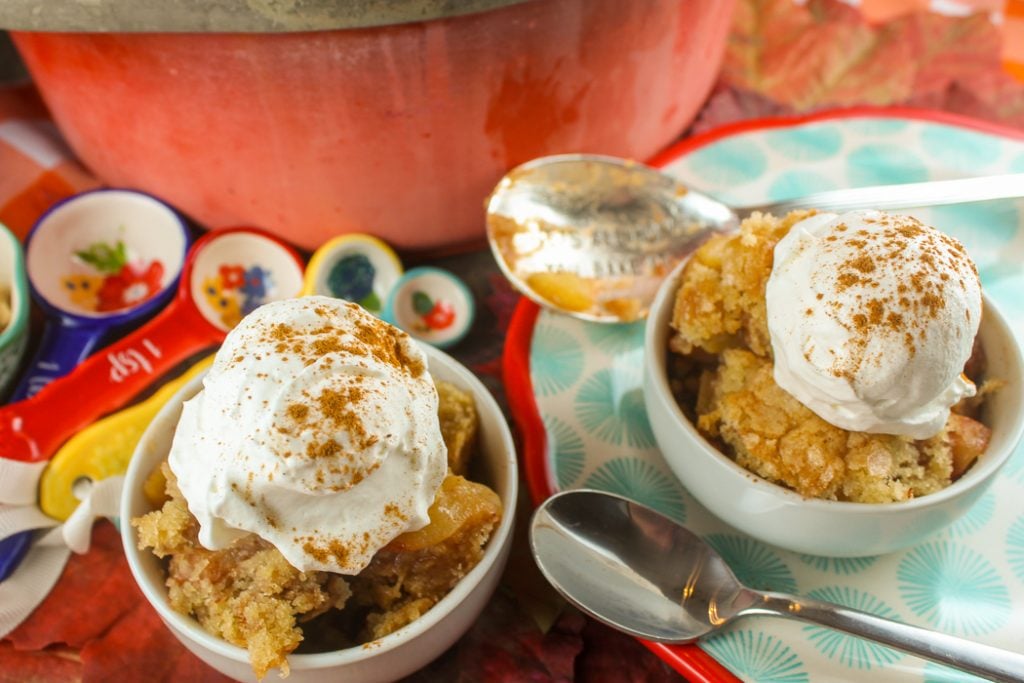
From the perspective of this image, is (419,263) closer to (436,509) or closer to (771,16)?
(436,509)

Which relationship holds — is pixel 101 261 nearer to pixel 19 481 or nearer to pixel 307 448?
pixel 19 481

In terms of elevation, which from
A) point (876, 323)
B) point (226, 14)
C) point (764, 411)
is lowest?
point (764, 411)

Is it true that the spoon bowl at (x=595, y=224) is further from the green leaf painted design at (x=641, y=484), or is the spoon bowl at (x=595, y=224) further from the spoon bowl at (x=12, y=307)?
the spoon bowl at (x=12, y=307)

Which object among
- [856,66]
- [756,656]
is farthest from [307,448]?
[856,66]

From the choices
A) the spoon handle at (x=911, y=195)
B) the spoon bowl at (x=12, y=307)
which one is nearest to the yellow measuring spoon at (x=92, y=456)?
the spoon bowl at (x=12, y=307)

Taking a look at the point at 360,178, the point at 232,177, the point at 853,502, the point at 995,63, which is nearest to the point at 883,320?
the point at 853,502

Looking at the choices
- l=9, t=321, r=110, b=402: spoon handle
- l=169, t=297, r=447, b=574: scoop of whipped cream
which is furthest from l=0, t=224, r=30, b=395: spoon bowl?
l=169, t=297, r=447, b=574: scoop of whipped cream
